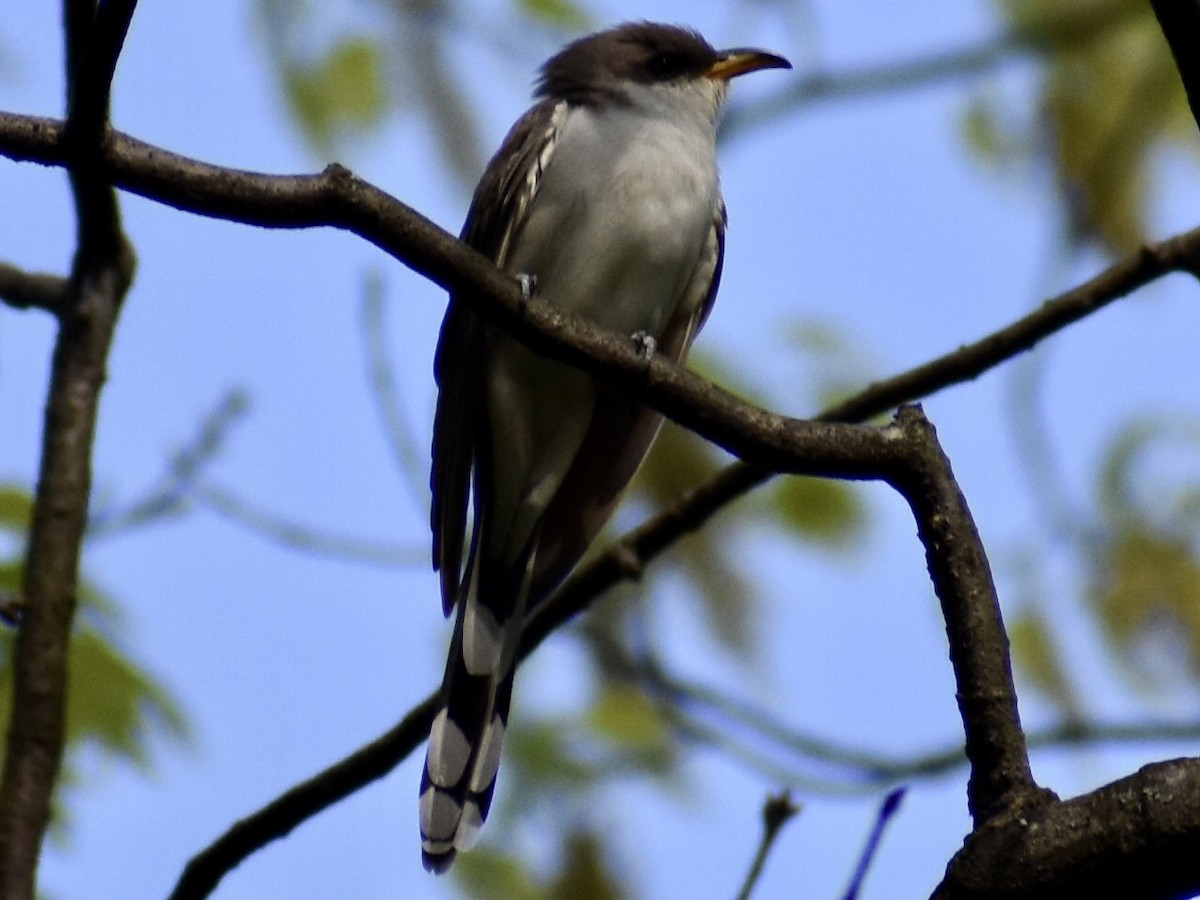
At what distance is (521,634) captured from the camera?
5.38 metres

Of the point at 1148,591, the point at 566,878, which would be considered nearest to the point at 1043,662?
the point at 1148,591

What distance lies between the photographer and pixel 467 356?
19.0 ft

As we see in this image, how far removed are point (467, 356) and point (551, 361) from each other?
291 millimetres

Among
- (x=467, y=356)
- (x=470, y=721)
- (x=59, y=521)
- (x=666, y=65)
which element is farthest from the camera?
(x=666, y=65)

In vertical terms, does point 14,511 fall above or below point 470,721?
above

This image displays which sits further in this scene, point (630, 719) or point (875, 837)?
point (630, 719)

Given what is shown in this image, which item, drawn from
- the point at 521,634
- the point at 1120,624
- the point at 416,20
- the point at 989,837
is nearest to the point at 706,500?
A: the point at 521,634

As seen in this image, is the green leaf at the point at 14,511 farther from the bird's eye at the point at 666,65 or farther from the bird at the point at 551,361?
the bird's eye at the point at 666,65

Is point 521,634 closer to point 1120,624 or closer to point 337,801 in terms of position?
point 337,801

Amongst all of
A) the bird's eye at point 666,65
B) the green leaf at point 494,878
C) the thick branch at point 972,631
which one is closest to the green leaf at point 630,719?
the green leaf at point 494,878

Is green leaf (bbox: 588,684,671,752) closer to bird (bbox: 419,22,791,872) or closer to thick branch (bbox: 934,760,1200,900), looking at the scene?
bird (bbox: 419,22,791,872)

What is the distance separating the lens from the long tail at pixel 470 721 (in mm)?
4840

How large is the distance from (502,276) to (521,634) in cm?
201

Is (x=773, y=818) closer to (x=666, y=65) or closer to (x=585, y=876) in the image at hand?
(x=585, y=876)
